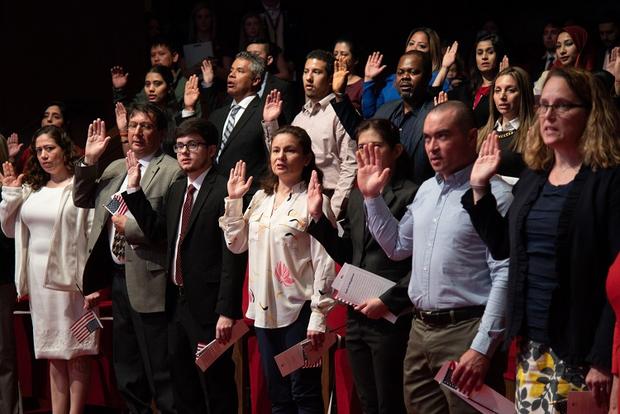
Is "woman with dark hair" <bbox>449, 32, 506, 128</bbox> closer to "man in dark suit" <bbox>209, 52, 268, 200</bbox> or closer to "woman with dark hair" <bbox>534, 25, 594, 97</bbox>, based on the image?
"woman with dark hair" <bbox>534, 25, 594, 97</bbox>

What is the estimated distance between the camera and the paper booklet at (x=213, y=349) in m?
4.68

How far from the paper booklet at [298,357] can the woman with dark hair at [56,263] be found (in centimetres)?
143

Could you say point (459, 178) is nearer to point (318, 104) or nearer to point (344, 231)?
point (344, 231)

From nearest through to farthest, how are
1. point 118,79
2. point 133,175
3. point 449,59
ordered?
1. point 133,175
2. point 449,59
3. point 118,79

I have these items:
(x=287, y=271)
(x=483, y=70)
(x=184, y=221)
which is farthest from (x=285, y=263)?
(x=483, y=70)

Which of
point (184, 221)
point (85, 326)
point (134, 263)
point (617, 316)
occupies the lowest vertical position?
point (85, 326)

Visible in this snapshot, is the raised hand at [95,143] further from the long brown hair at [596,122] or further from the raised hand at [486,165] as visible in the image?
the long brown hair at [596,122]

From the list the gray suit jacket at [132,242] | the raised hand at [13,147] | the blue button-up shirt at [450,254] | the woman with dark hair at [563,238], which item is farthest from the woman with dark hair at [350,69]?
the woman with dark hair at [563,238]

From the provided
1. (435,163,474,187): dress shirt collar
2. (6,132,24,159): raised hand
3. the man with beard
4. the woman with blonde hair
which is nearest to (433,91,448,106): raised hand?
the man with beard

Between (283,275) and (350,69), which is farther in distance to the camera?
(350,69)

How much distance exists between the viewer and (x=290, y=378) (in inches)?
179

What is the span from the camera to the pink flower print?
448cm

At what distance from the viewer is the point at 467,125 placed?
12.0 ft

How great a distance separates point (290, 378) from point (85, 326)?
1.35m
